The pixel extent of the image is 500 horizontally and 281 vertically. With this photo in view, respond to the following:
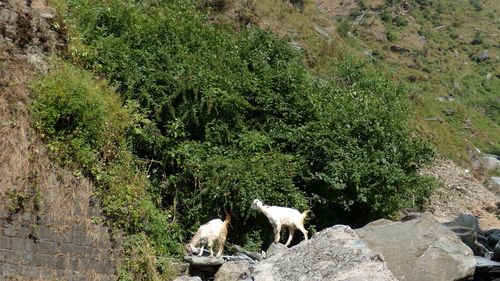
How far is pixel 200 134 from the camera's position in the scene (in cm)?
1184

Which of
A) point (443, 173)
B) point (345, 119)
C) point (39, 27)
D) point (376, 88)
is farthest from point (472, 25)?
point (39, 27)

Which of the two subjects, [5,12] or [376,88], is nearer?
[5,12]

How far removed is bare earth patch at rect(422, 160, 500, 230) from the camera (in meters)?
16.4

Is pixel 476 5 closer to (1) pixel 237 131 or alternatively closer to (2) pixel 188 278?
(1) pixel 237 131

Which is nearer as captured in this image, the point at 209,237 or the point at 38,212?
the point at 38,212

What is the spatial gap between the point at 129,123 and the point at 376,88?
23.6 feet

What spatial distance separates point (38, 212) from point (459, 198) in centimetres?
1258

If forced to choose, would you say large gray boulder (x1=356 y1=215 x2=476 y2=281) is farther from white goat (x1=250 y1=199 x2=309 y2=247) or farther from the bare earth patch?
the bare earth patch

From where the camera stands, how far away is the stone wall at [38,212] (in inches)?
337

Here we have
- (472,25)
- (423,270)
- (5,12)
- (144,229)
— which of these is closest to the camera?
(423,270)

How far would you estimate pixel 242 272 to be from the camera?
A: 28.2 ft

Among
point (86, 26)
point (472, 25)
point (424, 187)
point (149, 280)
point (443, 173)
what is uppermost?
point (86, 26)

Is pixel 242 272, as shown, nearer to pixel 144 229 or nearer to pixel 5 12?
pixel 144 229

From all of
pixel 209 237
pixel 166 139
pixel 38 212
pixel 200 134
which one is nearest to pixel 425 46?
pixel 200 134
